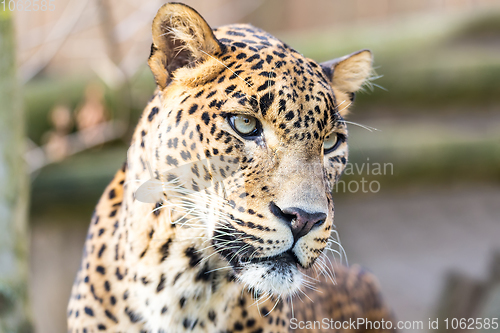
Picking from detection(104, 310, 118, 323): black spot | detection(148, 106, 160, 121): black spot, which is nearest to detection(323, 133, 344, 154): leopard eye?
detection(148, 106, 160, 121): black spot

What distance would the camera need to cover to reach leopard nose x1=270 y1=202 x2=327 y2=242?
7.83 feet

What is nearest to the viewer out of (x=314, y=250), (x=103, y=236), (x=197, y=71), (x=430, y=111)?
(x=314, y=250)

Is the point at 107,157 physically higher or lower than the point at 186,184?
lower

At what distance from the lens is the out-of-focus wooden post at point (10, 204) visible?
3652 millimetres

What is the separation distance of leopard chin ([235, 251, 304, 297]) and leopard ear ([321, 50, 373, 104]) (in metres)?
1.16

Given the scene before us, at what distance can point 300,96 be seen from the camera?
102 inches

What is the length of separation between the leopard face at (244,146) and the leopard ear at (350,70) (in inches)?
12.5

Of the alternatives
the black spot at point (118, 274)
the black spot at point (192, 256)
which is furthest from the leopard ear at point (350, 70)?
the black spot at point (118, 274)

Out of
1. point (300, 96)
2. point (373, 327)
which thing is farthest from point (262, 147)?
point (373, 327)

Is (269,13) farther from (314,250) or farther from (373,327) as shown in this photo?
(314,250)

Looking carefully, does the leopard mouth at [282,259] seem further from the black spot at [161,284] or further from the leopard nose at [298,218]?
the black spot at [161,284]

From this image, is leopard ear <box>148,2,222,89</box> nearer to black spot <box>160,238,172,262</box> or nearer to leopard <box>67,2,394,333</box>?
leopard <box>67,2,394,333</box>

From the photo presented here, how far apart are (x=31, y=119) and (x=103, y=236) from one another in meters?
5.96

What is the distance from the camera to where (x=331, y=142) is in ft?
9.70
